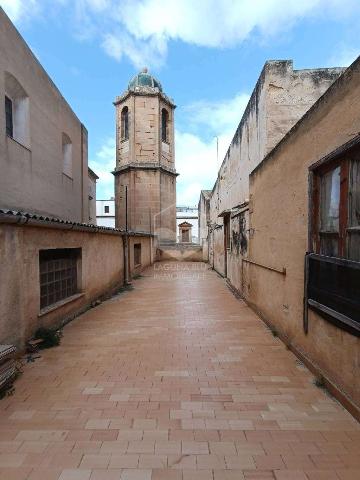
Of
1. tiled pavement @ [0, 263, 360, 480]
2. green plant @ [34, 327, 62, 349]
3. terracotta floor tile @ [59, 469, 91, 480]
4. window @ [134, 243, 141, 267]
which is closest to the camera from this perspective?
terracotta floor tile @ [59, 469, 91, 480]

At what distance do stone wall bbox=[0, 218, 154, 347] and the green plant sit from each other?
0.42 ft

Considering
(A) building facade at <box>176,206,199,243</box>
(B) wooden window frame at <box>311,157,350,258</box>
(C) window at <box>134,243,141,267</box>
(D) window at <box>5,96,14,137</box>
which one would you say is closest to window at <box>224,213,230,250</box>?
(C) window at <box>134,243,141,267</box>

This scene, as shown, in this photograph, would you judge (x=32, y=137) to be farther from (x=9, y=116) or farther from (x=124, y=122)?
(x=124, y=122)

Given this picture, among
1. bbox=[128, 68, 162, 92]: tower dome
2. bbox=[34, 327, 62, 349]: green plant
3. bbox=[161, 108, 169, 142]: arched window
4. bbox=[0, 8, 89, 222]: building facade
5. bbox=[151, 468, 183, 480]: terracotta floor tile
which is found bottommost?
bbox=[151, 468, 183, 480]: terracotta floor tile

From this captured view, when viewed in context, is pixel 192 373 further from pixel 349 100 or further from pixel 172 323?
pixel 349 100

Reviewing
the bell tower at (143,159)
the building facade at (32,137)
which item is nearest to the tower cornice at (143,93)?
the bell tower at (143,159)

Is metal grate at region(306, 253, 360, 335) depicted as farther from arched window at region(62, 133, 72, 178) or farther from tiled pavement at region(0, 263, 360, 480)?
arched window at region(62, 133, 72, 178)

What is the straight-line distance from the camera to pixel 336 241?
3.69m

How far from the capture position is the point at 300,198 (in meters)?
4.65

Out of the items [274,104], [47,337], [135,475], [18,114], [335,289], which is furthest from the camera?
[18,114]

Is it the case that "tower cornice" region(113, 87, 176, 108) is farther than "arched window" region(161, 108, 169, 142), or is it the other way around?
"arched window" region(161, 108, 169, 142)

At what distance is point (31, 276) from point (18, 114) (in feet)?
21.0

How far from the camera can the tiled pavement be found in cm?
247

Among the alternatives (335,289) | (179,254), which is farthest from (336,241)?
(179,254)
